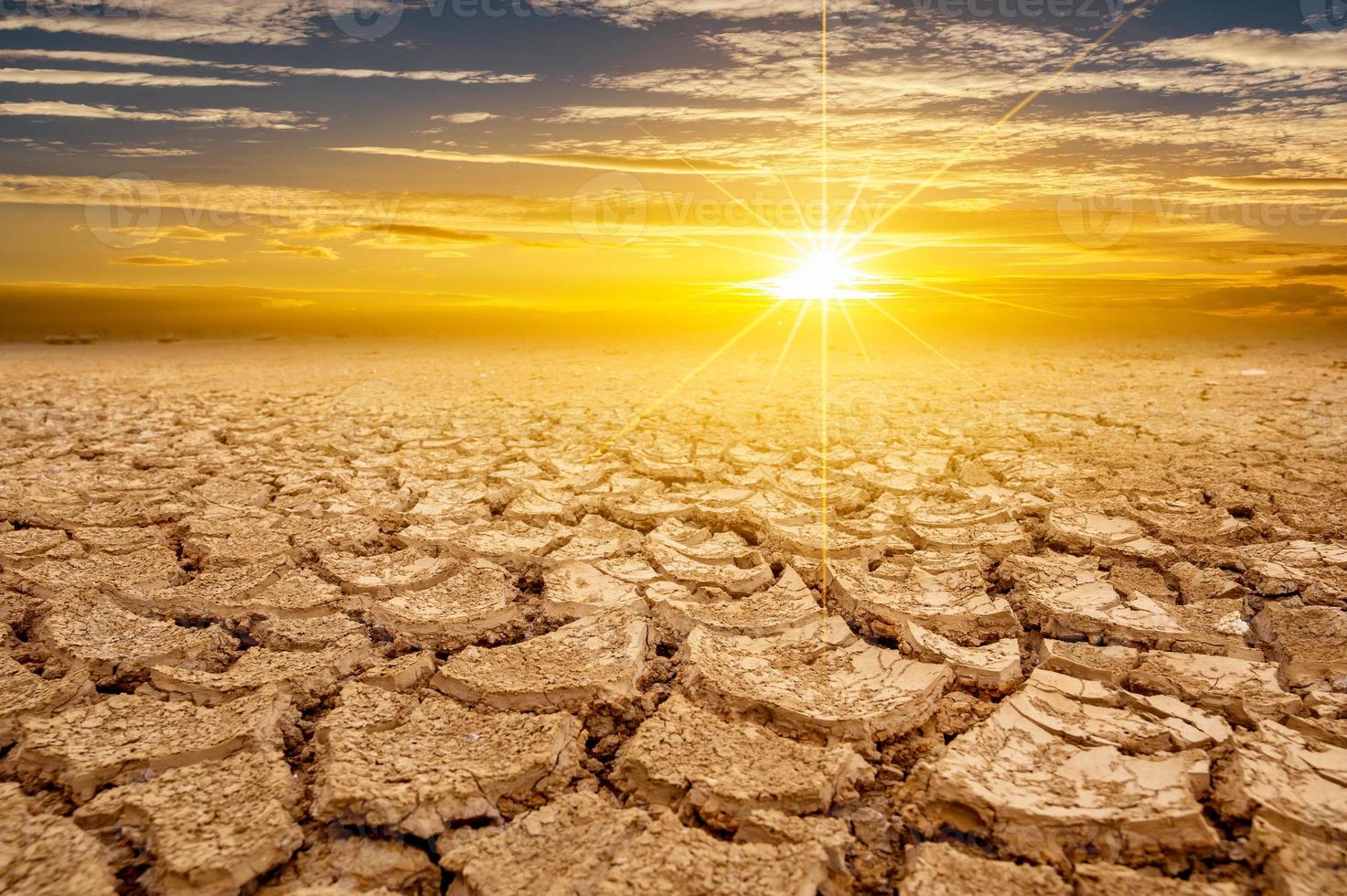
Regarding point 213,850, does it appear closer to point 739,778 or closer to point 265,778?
point 265,778

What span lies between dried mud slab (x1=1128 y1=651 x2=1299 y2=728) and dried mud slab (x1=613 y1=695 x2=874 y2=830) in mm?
735

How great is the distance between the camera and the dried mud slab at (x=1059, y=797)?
3.91 ft

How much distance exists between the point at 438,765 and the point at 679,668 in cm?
57

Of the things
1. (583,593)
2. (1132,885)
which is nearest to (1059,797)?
(1132,885)

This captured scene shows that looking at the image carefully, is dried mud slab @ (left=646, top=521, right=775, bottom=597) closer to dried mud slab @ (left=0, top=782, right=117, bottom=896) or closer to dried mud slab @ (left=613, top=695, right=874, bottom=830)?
dried mud slab @ (left=613, top=695, right=874, bottom=830)

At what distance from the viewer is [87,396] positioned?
5.67m

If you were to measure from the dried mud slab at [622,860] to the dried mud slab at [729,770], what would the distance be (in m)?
0.07

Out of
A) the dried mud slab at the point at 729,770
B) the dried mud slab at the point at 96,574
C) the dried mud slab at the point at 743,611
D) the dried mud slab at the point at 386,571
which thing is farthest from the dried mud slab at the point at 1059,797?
the dried mud slab at the point at 96,574

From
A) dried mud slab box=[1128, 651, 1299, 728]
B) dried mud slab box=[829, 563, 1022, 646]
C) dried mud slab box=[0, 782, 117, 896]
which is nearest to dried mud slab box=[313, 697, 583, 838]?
dried mud slab box=[0, 782, 117, 896]

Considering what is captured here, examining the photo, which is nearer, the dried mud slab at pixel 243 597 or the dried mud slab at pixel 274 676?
the dried mud slab at pixel 274 676

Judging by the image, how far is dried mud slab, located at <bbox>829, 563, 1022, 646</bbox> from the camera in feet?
6.29

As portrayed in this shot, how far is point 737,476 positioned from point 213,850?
2.40 metres

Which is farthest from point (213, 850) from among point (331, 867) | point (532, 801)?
point (532, 801)

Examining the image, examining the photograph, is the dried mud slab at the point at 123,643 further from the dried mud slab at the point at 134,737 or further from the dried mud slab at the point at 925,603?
the dried mud slab at the point at 925,603
